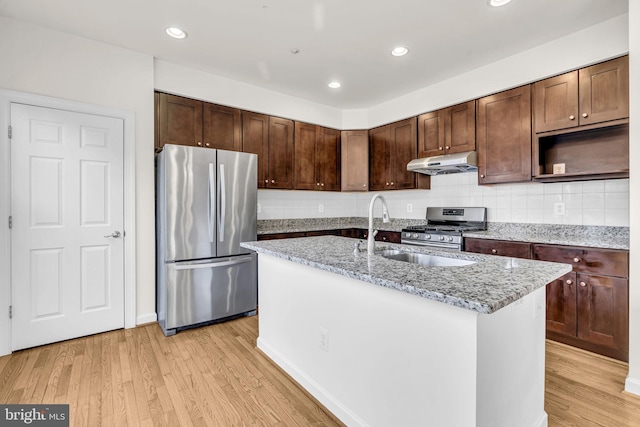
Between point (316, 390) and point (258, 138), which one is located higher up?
point (258, 138)

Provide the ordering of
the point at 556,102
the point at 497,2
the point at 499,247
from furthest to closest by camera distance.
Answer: the point at 499,247 → the point at 556,102 → the point at 497,2

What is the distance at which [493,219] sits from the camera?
3578 mm

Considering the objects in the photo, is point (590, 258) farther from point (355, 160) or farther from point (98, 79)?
point (98, 79)

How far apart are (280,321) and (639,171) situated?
2.55 meters

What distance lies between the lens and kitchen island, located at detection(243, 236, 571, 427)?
1154 millimetres

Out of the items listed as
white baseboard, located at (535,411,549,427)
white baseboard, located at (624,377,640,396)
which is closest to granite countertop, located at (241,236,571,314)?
white baseboard, located at (535,411,549,427)

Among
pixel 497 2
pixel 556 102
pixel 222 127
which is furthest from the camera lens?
pixel 222 127

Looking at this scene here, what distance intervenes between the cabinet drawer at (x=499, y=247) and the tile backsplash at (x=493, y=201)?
62 cm

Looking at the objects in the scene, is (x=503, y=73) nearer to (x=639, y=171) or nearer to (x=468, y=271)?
(x=639, y=171)

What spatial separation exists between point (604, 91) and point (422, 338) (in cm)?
270

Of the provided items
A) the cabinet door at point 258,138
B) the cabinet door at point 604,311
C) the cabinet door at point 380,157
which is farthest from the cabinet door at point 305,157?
the cabinet door at point 604,311

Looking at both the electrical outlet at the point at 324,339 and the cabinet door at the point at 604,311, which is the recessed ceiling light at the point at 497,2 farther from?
the electrical outlet at the point at 324,339

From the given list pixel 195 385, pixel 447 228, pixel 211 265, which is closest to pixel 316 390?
pixel 195 385

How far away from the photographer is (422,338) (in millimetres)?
1317
